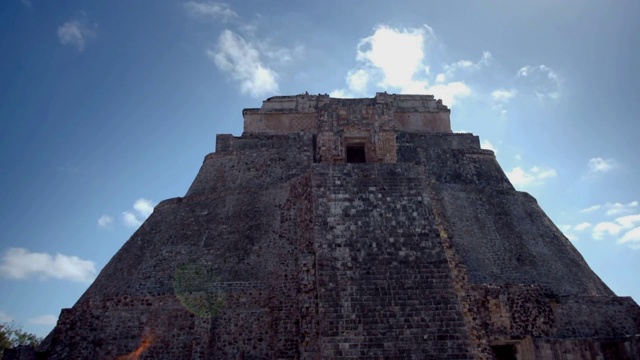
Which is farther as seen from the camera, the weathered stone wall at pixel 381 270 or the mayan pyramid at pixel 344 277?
the mayan pyramid at pixel 344 277

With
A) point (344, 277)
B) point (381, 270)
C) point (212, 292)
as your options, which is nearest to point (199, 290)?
point (212, 292)

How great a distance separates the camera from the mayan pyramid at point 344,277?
1063 centimetres

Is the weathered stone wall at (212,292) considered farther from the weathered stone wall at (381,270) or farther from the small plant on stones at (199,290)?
the weathered stone wall at (381,270)

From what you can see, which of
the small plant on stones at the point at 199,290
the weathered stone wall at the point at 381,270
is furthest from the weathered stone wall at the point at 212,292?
the weathered stone wall at the point at 381,270

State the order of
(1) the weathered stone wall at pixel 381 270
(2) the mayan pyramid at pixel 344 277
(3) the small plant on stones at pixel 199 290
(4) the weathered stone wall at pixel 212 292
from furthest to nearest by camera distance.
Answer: (3) the small plant on stones at pixel 199 290
(4) the weathered stone wall at pixel 212 292
(2) the mayan pyramid at pixel 344 277
(1) the weathered stone wall at pixel 381 270

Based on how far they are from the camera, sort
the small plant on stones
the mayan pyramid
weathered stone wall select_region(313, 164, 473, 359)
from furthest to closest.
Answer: the small plant on stones, the mayan pyramid, weathered stone wall select_region(313, 164, 473, 359)

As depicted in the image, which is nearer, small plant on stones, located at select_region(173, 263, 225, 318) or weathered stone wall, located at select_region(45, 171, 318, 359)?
weathered stone wall, located at select_region(45, 171, 318, 359)

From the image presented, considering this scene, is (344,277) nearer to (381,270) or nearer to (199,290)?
(381,270)

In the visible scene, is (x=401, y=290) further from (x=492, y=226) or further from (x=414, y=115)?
(x=414, y=115)

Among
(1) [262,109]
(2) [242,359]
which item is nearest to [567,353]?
(2) [242,359]

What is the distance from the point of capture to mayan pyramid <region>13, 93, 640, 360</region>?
10.6 m

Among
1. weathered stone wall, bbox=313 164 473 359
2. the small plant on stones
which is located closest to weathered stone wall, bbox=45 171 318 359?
the small plant on stones

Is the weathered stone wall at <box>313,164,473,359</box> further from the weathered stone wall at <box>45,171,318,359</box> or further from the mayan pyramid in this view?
the weathered stone wall at <box>45,171,318,359</box>

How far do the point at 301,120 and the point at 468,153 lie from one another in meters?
6.38
